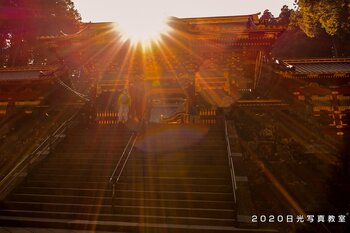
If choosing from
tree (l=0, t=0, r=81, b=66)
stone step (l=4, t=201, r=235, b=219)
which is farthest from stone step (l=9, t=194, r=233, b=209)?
tree (l=0, t=0, r=81, b=66)

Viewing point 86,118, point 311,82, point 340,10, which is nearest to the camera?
point 86,118

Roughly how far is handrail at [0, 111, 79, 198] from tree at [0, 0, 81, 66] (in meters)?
19.6

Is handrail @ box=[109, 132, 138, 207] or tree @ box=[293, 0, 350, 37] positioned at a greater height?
tree @ box=[293, 0, 350, 37]

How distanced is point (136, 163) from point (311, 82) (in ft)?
34.9

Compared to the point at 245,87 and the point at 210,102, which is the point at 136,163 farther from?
the point at 245,87

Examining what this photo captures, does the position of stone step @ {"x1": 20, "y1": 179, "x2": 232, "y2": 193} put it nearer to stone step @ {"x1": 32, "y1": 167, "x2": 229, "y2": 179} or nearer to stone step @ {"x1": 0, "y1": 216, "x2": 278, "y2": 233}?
stone step @ {"x1": 32, "y1": 167, "x2": 229, "y2": 179}

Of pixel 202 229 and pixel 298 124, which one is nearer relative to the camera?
pixel 202 229

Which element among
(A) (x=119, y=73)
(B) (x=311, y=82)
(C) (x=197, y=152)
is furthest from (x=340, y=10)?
(C) (x=197, y=152)

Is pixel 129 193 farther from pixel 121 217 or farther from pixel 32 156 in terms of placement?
pixel 32 156

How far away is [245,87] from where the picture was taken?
19781 millimetres

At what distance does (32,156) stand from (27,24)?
76.7 feet

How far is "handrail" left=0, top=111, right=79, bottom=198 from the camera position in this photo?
9.83 m

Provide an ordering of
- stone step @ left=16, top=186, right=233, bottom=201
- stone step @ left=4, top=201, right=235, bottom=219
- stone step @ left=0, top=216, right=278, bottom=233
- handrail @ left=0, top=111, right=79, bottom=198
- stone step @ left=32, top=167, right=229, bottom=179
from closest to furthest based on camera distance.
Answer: stone step @ left=0, top=216, right=278, bottom=233, stone step @ left=4, top=201, right=235, bottom=219, stone step @ left=16, top=186, right=233, bottom=201, handrail @ left=0, top=111, right=79, bottom=198, stone step @ left=32, top=167, right=229, bottom=179

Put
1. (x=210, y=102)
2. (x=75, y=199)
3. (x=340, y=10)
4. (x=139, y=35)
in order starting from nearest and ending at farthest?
(x=75, y=199) → (x=139, y=35) → (x=210, y=102) → (x=340, y=10)
